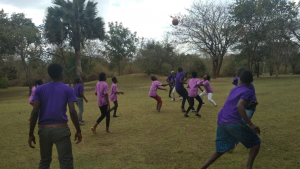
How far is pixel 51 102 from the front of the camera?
3.28m

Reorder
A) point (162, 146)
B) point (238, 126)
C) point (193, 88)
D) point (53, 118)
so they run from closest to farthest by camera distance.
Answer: point (53, 118) → point (238, 126) → point (162, 146) → point (193, 88)

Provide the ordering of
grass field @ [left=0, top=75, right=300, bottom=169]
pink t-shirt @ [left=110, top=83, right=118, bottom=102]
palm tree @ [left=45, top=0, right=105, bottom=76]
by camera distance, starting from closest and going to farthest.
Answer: grass field @ [left=0, top=75, right=300, bottom=169] → pink t-shirt @ [left=110, top=83, right=118, bottom=102] → palm tree @ [left=45, top=0, right=105, bottom=76]

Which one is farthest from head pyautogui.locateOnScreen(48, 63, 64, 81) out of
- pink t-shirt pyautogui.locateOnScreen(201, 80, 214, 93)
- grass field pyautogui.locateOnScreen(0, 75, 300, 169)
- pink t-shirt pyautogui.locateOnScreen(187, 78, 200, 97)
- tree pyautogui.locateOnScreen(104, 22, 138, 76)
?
tree pyautogui.locateOnScreen(104, 22, 138, 76)

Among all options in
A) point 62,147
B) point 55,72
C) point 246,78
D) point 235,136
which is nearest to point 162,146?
point 235,136

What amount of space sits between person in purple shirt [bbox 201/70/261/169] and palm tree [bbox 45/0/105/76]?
937 inches

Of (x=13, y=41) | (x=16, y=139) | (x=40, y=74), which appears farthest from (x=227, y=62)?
(x=16, y=139)

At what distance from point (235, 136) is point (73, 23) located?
80.1 feet

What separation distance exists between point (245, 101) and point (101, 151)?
3.45m

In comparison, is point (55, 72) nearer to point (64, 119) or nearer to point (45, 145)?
point (64, 119)

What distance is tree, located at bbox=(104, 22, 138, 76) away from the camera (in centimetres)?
4628

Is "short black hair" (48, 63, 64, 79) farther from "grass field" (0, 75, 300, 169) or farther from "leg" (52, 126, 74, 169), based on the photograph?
"grass field" (0, 75, 300, 169)

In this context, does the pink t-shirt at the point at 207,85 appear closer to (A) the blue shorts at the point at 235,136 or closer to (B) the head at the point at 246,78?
(B) the head at the point at 246,78

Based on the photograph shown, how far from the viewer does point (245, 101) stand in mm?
3523

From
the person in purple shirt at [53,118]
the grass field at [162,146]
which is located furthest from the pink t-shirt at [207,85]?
the person in purple shirt at [53,118]
